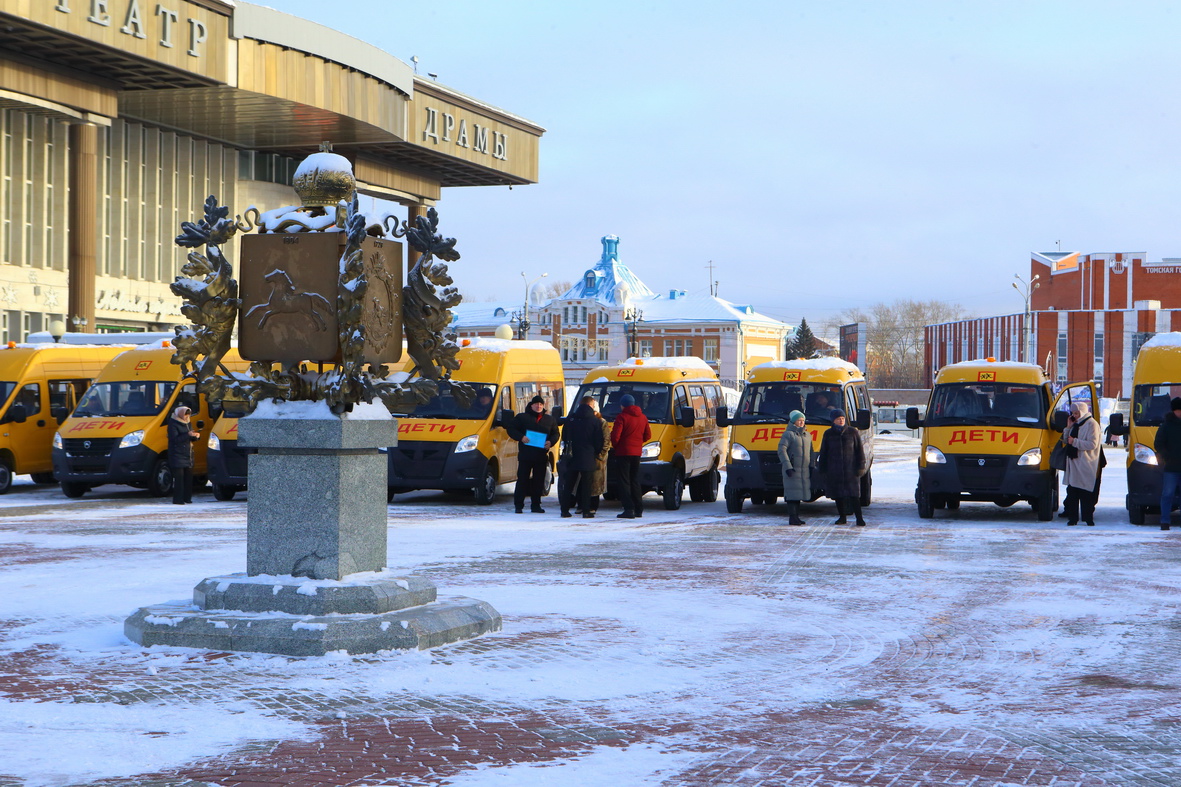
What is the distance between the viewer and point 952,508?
68.2 ft

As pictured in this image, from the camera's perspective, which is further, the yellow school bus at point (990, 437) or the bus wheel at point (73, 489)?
the bus wheel at point (73, 489)

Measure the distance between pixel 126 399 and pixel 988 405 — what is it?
44.2 ft

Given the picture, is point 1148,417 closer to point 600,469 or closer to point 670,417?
point 670,417

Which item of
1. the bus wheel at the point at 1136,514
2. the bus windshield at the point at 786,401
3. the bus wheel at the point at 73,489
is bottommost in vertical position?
the bus wheel at the point at 73,489

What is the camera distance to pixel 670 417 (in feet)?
65.1

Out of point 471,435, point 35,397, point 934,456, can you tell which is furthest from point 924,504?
point 35,397

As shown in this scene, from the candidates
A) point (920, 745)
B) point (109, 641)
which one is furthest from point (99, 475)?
point (920, 745)

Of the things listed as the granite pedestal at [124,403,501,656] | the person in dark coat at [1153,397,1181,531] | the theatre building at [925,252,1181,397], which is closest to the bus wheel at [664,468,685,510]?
the person in dark coat at [1153,397,1181,531]

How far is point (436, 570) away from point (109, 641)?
12.6ft

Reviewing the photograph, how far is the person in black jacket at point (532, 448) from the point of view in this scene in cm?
1894

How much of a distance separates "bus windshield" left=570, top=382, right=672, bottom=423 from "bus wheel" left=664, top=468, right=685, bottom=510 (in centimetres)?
82

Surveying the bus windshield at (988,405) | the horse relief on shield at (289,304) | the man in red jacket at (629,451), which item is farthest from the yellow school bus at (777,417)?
the horse relief on shield at (289,304)

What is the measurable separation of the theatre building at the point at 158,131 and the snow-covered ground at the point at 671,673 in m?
27.3

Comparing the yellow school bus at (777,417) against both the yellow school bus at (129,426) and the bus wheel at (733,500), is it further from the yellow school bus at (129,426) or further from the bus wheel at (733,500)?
the yellow school bus at (129,426)
